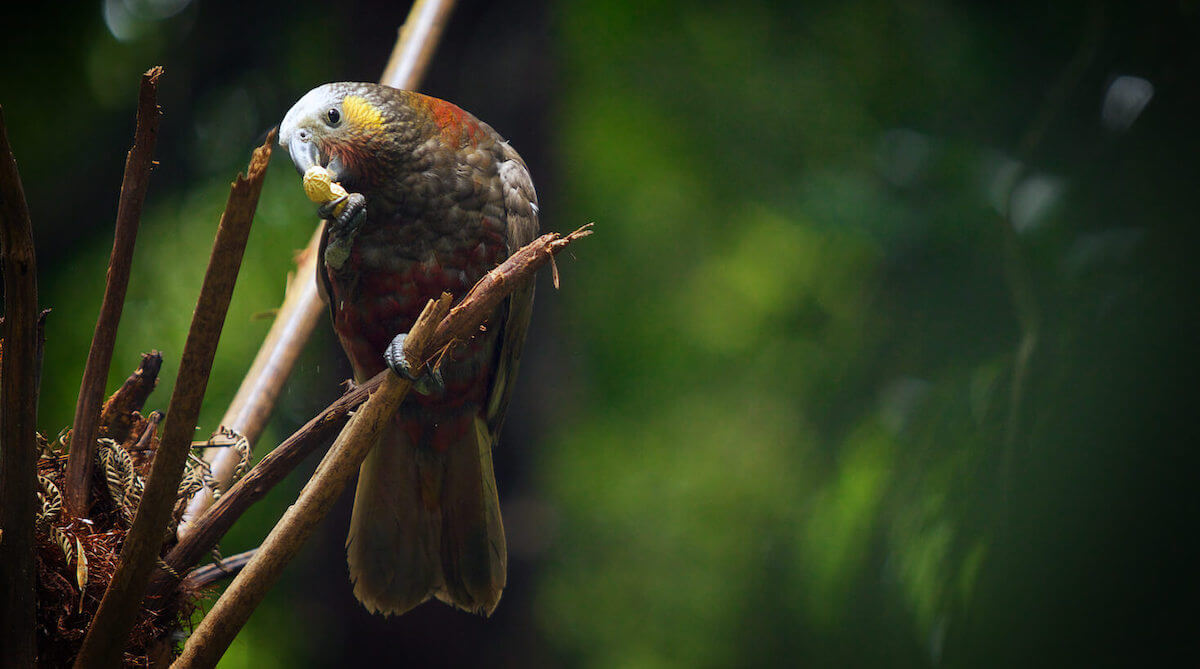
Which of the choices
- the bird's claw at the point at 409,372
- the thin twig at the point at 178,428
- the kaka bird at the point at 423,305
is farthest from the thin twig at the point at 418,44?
the thin twig at the point at 178,428

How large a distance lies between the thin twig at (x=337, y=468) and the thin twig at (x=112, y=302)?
265mm

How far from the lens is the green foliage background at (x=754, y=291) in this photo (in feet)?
4.58

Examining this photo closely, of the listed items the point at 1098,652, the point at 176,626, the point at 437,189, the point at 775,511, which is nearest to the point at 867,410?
the point at 775,511

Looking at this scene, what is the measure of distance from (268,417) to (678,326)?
756mm

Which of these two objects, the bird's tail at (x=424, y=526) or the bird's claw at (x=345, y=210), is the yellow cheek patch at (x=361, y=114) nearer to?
the bird's claw at (x=345, y=210)

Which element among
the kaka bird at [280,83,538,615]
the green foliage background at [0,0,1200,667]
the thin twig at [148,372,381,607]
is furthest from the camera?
the green foliage background at [0,0,1200,667]

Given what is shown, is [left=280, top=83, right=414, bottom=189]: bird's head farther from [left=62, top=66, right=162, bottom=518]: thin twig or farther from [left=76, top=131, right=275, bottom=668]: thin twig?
[left=76, top=131, right=275, bottom=668]: thin twig

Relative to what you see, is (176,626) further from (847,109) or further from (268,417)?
(847,109)

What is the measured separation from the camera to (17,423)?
812mm

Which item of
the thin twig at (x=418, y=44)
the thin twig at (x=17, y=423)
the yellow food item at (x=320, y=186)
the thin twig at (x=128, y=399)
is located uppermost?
the thin twig at (x=418, y=44)

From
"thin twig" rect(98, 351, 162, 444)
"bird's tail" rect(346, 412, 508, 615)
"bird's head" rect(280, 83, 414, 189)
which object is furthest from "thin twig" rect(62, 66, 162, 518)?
A: "bird's tail" rect(346, 412, 508, 615)

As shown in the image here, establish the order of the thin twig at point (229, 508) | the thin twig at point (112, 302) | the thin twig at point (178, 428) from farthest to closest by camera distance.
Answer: the thin twig at point (229, 508), the thin twig at point (112, 302), the thin twig at point (178, 428)

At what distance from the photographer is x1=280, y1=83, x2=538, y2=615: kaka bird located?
1.28 metres

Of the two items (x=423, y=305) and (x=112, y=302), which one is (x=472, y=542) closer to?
(x=423, y=305)
